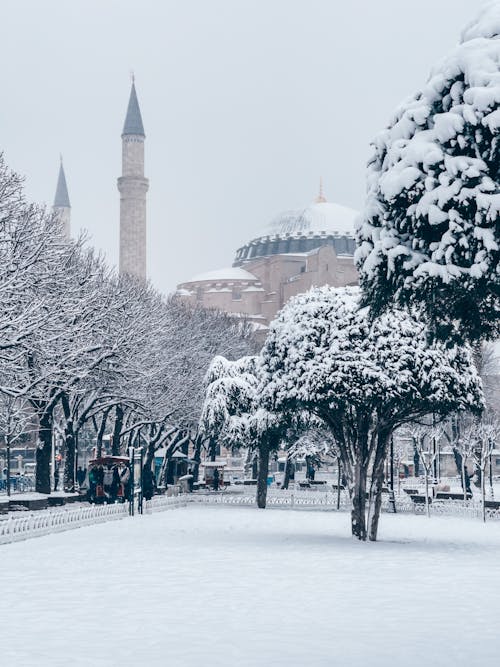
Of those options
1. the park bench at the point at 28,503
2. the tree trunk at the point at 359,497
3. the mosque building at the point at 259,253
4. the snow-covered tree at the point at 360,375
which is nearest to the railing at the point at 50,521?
the park bench at the point at 28,503

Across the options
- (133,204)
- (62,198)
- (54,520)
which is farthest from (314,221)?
(54,520)

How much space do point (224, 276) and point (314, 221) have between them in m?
21.6

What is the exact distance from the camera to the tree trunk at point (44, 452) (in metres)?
38.8

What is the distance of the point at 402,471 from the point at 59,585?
84.0m

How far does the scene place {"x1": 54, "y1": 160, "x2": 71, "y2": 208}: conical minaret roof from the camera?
154 m

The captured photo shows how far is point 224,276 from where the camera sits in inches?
5384

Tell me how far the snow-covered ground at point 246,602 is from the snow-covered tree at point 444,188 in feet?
12.9

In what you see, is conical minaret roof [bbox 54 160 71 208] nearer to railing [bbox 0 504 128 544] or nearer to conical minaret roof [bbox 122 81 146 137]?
conical minaret roof [bbox 122 81 146 137]

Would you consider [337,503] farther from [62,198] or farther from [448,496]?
[62,198]

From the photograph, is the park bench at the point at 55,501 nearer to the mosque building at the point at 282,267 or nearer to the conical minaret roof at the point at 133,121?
the mosque building at the point at 282,267

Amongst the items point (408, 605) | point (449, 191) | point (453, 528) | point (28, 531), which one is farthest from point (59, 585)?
point (453, 528)

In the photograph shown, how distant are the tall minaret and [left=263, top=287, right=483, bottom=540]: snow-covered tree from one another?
9244cm

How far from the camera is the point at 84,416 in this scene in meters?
43.3

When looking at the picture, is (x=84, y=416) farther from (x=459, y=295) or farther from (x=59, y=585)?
(x=459, y=295)
